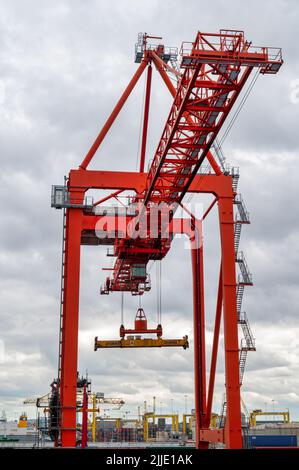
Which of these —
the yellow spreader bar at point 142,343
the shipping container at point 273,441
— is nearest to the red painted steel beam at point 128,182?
the yellow spreader bar at point 142,343

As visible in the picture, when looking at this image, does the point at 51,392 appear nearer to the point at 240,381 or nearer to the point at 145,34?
the point at 240,381

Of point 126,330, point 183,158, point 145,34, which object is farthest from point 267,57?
point 126,330

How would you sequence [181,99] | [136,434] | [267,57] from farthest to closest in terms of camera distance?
[136,434], [181,99], [267,57]

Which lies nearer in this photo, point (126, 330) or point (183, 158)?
point (183, 158)

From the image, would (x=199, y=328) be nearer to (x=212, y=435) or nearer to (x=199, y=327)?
(x=199, y=327)

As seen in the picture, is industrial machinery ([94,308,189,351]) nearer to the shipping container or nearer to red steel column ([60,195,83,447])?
red steel column ([60,195,83,447])

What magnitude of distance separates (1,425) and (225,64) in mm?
116330

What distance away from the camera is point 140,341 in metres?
35.5

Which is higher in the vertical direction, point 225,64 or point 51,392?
point 225,64

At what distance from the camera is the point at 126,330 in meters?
34.9

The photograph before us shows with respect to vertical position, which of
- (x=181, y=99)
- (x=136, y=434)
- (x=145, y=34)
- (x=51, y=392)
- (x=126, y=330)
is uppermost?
(x=145, y=34)

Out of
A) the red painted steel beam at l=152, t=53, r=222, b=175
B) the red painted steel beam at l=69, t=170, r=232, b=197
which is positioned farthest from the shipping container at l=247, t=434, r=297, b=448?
the red painted steel beam at l=152, t=53, r=222, b=175

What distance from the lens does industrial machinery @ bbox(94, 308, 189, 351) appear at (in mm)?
34875

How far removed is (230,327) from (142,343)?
480 inches
